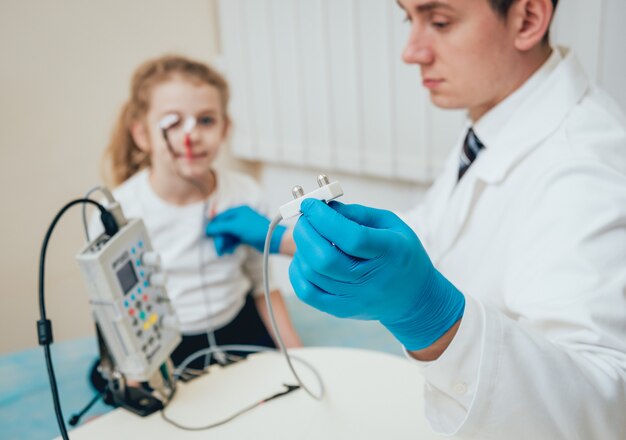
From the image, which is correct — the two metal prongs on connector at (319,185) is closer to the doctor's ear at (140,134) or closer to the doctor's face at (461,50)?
the doctor's face at (461,50)

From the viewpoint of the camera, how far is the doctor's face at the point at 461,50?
103 cm

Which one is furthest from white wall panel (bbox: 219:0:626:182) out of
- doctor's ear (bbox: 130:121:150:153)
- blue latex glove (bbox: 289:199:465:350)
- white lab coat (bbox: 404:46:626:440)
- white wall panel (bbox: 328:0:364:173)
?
blue latex glove (bbox: 289:199:465:350)

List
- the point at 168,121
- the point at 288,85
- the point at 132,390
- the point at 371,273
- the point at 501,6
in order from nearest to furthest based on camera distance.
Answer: the point at 371,273 → the point at 132,390 → the point at 501,6 → the point at 168,121 → the point at 288,85

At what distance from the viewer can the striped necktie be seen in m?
1.20

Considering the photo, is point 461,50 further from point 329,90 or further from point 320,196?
point 329,90

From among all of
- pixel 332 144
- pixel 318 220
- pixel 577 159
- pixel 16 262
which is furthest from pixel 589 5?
pixel 16 262

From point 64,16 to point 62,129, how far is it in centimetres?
21

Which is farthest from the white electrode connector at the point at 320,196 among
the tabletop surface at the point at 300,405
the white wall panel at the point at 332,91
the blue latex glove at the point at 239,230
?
the white wall panel at the point at 332,91

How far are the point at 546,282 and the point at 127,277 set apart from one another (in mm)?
592

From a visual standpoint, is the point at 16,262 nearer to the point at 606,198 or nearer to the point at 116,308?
the point at 116,308

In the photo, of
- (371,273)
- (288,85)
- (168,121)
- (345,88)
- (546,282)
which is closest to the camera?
(371,273)

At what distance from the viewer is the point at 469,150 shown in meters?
1.22

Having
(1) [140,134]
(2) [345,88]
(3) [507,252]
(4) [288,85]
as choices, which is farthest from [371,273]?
(4) [288,85]

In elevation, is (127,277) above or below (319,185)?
below
